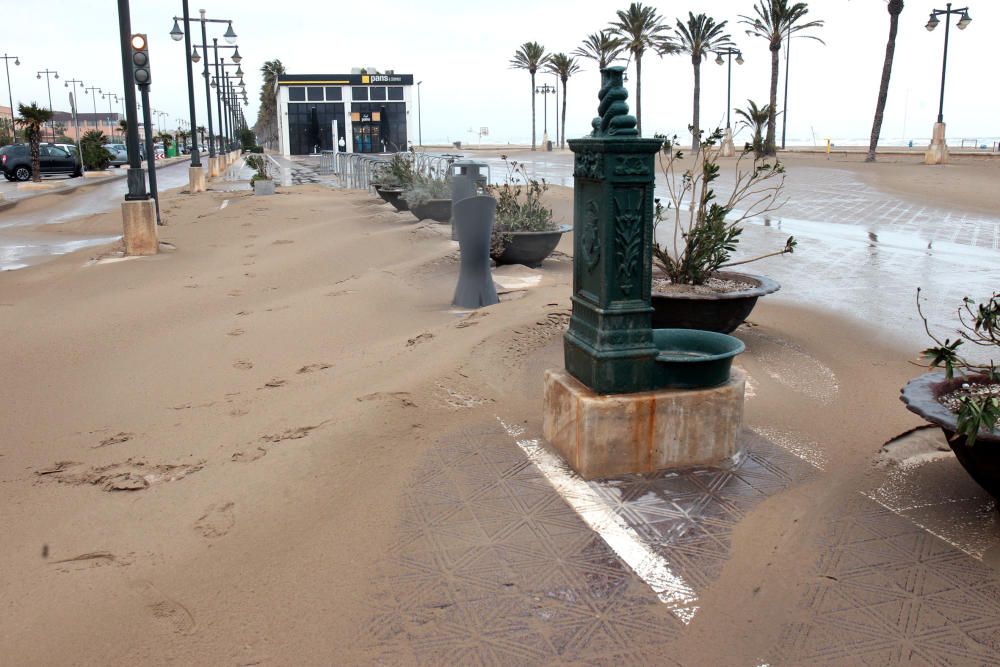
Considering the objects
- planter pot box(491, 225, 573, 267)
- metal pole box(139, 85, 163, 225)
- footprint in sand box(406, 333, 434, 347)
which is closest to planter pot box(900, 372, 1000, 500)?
footprint in sand box(406, 333, 434, 347)

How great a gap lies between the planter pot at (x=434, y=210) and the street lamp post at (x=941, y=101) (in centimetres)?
2518

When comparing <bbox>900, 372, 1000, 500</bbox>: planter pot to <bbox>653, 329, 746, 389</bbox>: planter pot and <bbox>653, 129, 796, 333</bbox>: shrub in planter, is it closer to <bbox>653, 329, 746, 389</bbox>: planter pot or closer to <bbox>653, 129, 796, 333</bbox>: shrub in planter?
<bbox>653, 329, 746, 389</bbox>: planter pot

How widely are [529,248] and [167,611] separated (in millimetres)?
7635

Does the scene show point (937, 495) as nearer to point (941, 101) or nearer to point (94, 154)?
point (941, 101)

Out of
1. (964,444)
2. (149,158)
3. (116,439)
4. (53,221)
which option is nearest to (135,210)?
(149,158)

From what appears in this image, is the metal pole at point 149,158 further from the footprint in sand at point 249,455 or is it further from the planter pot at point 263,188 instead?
the footprint in sand at point 249,455

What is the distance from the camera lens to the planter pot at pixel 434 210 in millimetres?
14672

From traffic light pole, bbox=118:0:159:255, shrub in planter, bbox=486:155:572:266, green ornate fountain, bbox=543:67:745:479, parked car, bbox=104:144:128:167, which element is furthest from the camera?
parked car, bbox=104:144:128:167

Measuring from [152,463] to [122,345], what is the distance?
3608mm

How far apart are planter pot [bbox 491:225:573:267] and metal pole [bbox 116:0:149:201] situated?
7.01 metres

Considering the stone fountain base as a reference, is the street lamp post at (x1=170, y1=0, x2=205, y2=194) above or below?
above

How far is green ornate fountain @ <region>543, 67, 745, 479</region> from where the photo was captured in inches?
162

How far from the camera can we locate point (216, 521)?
13.3 ft

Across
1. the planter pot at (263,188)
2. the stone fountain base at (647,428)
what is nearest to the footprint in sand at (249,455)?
the stone fountain base at (647,428)
